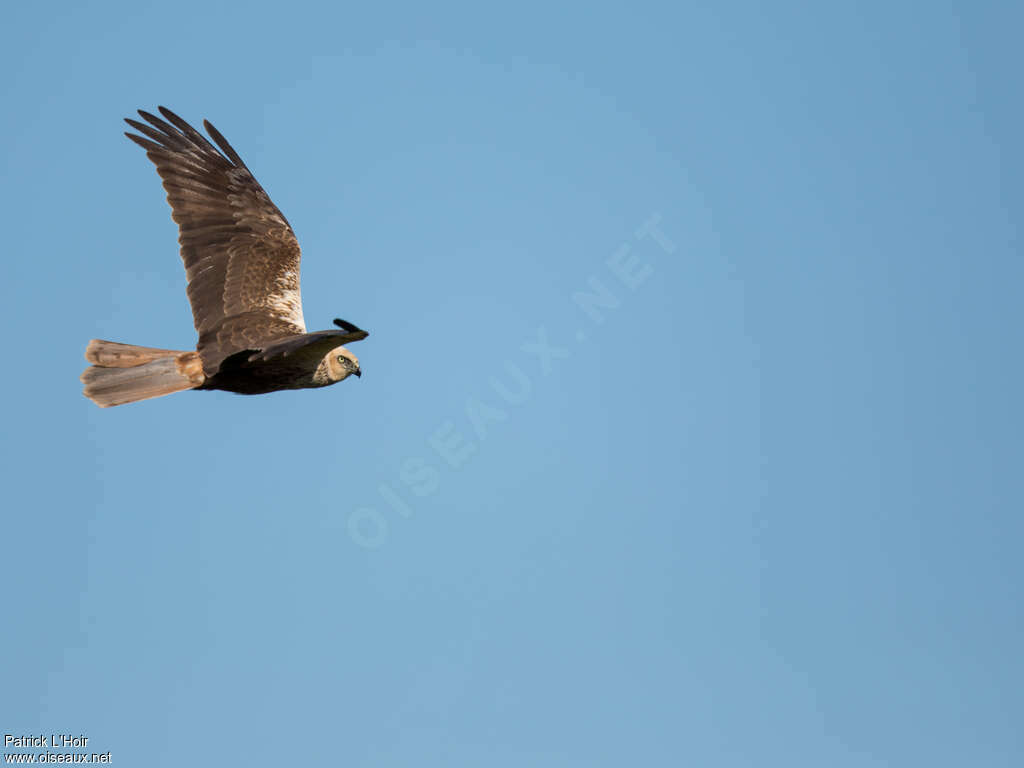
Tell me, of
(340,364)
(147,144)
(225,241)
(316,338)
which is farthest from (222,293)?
(316,338)

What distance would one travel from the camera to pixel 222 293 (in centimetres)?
1311

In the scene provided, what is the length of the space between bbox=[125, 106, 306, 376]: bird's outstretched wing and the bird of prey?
0.04 feet

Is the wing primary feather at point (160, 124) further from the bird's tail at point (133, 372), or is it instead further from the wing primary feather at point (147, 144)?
the bird's tail at point (133, 372)

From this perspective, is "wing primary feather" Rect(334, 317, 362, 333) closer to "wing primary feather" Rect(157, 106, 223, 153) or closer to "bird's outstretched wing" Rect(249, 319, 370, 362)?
"bird's outstretched wing" Rect(249, 319, 370, 362)

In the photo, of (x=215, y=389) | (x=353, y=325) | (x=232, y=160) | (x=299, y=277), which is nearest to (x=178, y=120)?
(x=232, y=160)

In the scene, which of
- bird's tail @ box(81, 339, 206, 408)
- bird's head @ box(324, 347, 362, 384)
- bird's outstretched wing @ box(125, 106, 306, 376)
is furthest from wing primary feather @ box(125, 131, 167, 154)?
bird's head @ box(324, 347, 362, 384)

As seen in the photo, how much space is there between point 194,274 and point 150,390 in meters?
1.99

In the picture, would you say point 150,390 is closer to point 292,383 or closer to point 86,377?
point 86,377

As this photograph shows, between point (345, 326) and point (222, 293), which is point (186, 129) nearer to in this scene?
point (222, 293)

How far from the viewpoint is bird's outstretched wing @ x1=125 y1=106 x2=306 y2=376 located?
42.2 ft

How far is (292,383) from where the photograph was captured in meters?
12.6

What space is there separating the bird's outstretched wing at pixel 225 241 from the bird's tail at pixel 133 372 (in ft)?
1.20

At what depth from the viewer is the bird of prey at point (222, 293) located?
11.9 meters

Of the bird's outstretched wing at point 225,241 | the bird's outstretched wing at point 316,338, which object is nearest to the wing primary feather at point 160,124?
the bird's outstretched wing at point 225,241
